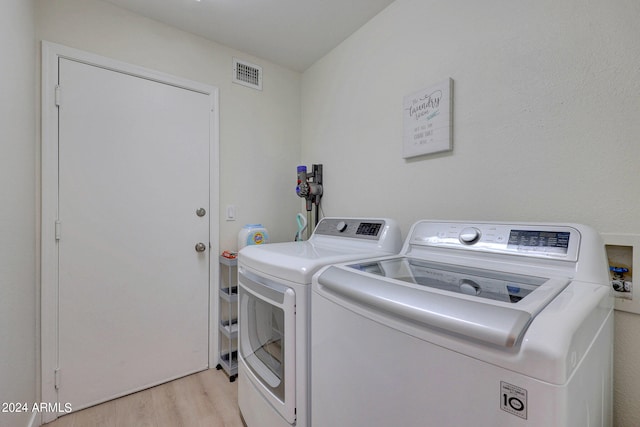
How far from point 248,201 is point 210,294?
788 mm

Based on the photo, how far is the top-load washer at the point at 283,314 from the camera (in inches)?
40.3

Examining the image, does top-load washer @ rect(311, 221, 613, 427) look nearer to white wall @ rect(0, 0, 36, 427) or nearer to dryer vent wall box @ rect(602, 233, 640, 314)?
dryer vent wall box @ rect(602, 233, 640, 314)

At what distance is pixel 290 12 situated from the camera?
177 cm

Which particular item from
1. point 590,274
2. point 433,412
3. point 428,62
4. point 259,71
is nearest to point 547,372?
point 433,412

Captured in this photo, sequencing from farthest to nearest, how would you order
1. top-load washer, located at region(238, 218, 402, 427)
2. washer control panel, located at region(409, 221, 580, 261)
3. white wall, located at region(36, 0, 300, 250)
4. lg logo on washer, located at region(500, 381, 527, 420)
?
white wall, located at region(36, 0, 300, 250)
top-load washer, located at region(238, 218, 402, 427)
washer control panel, located at region(409, 221, 580, 261)
lg logo on washer, located at region(500, 381, 527, 420)

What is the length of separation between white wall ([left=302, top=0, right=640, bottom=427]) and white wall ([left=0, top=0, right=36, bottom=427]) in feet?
5.82

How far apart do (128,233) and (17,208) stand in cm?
54

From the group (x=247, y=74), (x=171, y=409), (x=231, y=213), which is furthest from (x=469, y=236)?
Result: (x=247, y=74)

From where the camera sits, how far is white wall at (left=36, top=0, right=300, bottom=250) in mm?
1616

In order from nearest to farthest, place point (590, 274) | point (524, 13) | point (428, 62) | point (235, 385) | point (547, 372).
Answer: point (547, 372), point (590, 274), point (524, 13), point (428, 62), point (235, 385)

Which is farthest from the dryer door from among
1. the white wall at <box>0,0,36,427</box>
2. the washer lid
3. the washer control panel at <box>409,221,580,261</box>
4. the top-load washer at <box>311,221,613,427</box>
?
the white wall at <box>0,0,36,427</box>

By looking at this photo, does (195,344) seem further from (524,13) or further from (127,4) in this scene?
(524,13)

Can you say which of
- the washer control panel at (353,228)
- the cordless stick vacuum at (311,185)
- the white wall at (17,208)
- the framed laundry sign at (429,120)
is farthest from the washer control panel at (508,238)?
the white wall at (17,208)

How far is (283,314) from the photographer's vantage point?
1.11 metres
